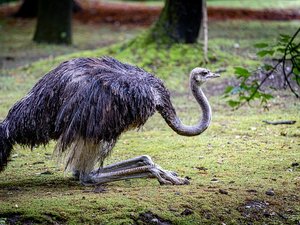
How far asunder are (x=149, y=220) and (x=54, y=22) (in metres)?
12.0

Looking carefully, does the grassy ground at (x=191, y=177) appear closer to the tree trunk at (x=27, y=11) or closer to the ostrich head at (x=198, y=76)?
the ostrich head at (x=198, y=76)

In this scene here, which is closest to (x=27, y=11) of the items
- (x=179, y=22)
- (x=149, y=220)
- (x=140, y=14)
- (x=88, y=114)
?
(x=140, y=14)

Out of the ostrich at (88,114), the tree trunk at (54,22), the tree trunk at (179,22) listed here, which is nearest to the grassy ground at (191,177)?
the ostrich at (88,114)

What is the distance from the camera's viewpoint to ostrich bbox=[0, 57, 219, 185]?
22.4ft

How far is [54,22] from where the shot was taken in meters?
17.7

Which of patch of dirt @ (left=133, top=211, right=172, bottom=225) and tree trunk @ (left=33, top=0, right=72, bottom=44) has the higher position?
patch of dirt @ (left=133, top=211, right=172, bottom=225)

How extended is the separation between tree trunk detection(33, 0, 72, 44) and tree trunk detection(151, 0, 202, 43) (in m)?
4.18

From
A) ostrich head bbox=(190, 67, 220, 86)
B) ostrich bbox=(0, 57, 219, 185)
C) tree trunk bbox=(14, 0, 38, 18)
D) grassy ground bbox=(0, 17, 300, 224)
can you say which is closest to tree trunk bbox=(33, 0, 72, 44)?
grassy ground bbox=(0, 17, 300, 224)

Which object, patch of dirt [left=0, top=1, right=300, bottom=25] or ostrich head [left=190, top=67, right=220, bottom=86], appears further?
patch of dirt [left=0, top=1, right=300, bottom=25]

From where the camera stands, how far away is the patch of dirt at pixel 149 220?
20.6 feet

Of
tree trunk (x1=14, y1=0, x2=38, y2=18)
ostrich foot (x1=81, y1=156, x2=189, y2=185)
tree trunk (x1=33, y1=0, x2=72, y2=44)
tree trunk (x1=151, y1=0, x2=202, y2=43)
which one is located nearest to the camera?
ostrich foot (x1=81, y1=156, x2=189, y2=185)

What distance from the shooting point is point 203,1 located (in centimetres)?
1402

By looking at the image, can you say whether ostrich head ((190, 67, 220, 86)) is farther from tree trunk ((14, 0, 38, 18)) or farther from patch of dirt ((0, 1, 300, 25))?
tree trunk ((14, 0, 38, 18))

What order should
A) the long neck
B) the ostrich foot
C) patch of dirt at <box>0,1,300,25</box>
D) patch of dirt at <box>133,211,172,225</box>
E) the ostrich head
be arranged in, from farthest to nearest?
patch of dirt at <box>0,1,300,25</box> < the ostrich head < the long neck < the ostrich foot < patch of dirt at <box>133,211,172,225</box>
